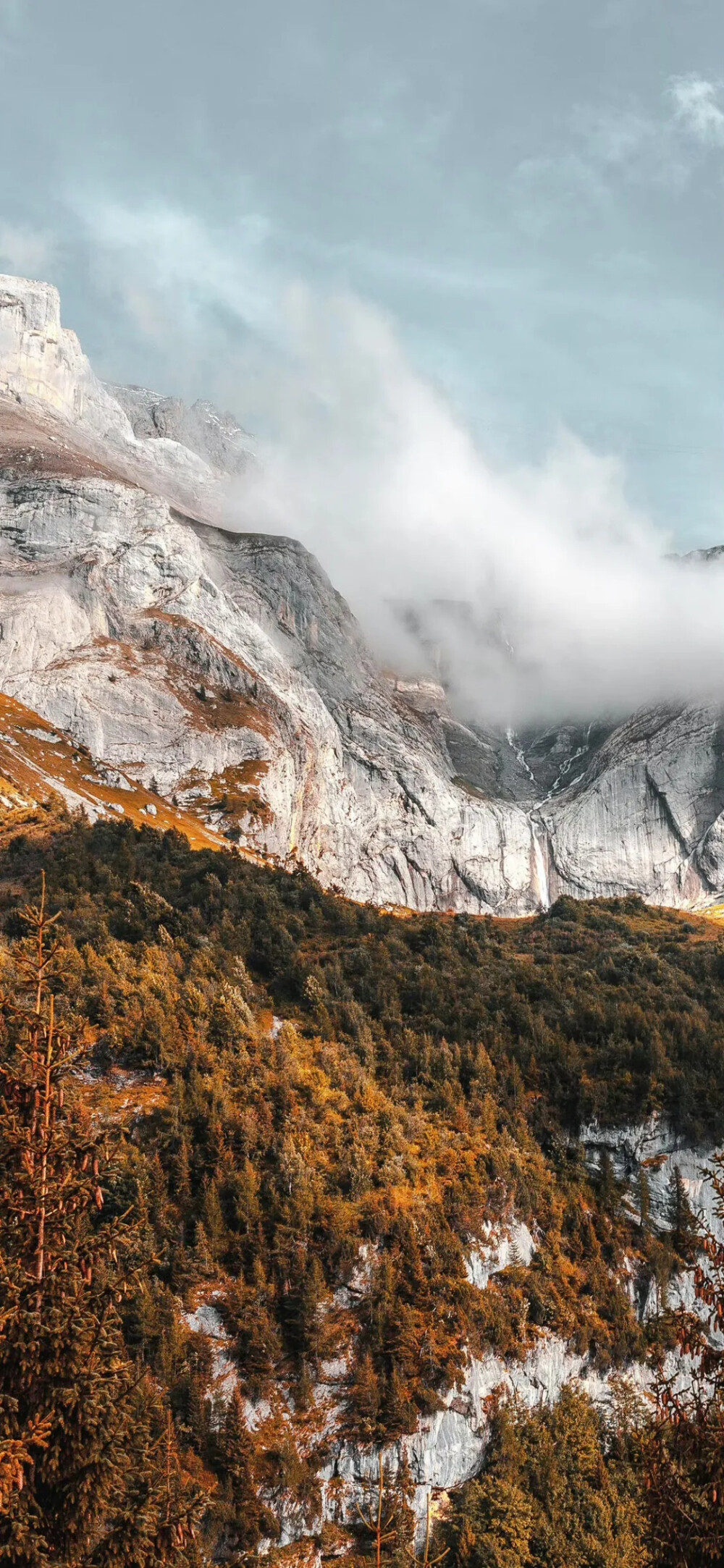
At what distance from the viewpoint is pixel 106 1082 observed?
39344 millimetres

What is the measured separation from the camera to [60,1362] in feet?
41.0

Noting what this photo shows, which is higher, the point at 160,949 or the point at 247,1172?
the point at 160,949

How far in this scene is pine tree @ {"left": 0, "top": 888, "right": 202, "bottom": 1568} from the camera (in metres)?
12.2

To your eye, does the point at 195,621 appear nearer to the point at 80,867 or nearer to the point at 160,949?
the point at 80,867

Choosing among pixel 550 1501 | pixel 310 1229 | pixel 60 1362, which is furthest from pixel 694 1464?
pixel 550 1501

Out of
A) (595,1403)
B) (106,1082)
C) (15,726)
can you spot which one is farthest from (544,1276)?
(15,726)

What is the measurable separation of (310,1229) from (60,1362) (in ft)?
80.1

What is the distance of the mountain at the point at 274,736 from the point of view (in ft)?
440

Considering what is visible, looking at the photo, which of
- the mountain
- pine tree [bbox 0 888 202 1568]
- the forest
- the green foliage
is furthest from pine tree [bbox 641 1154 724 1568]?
the mountain

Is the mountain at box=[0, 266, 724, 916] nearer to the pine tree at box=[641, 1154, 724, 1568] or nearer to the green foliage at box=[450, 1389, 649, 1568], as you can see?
the green foliage at box=[450, 1389, 649, 1568]

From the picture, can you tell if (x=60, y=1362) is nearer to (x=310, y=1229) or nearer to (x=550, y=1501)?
(x=310, y=1229)

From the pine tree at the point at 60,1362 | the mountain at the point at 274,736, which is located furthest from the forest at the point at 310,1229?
the mountain at the point at 274,736

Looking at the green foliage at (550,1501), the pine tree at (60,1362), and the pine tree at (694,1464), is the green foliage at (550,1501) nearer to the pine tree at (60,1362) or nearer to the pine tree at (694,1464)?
the pine tree at (694,1464)

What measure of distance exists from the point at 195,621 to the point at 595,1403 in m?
138
